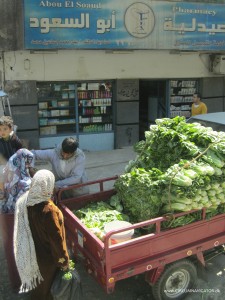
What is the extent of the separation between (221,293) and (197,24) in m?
7.16

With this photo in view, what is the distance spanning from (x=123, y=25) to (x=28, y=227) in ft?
21.1

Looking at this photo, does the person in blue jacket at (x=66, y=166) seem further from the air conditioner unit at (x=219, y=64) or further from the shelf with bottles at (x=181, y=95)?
the air conditioner unit at (x=219, y=64)

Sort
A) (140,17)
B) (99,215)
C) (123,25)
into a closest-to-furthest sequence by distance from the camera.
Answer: (99,215) → (123,25) → (140,17)

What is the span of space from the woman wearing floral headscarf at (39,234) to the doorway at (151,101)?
837cm

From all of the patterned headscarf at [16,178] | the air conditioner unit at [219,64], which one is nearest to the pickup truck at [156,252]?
the patterned headscarf at [16,178]

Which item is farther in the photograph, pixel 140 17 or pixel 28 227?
pixel 140 17

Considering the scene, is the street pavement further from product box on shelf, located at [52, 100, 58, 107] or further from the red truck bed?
product box on shelf, located at [52, 100, 58, 107]

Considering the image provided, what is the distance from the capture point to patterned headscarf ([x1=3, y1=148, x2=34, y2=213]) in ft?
13.0

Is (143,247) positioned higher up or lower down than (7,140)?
lower down

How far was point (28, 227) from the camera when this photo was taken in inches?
126

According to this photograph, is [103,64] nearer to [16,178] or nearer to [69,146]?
[69,146]

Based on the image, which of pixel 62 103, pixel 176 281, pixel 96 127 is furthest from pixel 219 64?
pixel 176 281

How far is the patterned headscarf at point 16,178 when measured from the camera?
13.0 ft

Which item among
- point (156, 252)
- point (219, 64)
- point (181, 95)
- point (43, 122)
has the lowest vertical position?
point (156, 252)
